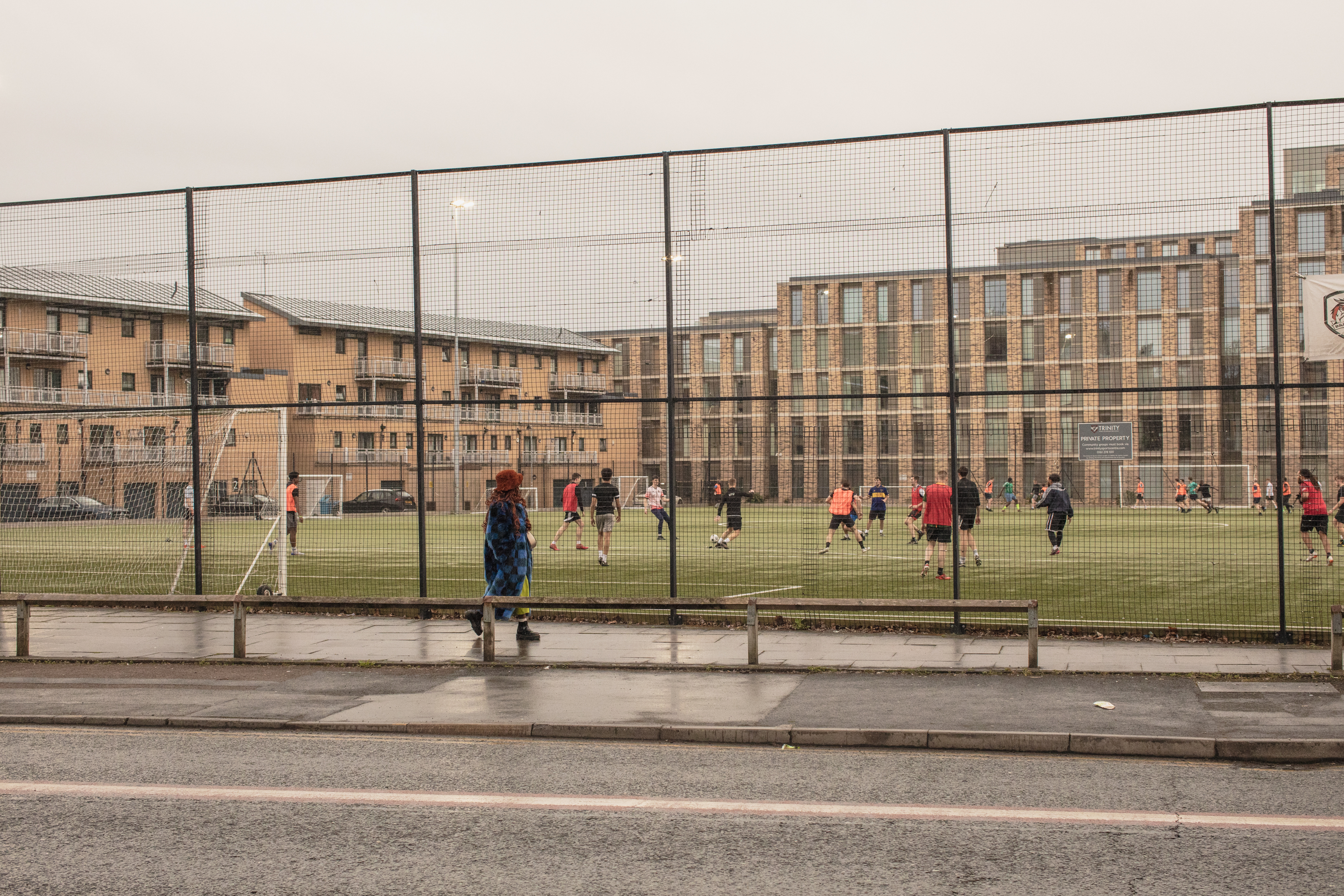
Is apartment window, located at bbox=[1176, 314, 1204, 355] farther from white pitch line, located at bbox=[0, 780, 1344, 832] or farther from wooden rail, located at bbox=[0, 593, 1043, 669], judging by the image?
white pitch line, located at bbox=[0, 780, 1344, 832]

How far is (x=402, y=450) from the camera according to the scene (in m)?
15.1

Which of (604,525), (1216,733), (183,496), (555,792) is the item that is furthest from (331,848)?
(604,525)

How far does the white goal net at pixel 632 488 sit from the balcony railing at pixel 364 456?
2869mm

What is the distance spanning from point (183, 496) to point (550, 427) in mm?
5174

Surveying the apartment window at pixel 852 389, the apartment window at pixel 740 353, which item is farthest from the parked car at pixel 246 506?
the apartment window at pixel 852 389

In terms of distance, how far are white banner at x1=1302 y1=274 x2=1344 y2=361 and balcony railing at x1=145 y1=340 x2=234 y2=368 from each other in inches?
482

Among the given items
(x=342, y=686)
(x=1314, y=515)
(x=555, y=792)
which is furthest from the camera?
(x=1314, y=515)

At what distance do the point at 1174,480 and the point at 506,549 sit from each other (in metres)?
10.2

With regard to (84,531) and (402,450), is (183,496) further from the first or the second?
(402,450)

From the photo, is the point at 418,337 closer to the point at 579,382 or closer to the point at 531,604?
the point at 579,382

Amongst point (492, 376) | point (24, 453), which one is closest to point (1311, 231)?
point (492, 376)

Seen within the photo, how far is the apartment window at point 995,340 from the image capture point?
49.9ft

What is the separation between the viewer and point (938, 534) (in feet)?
59.8

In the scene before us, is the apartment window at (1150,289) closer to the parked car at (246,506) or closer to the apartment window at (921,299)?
the apartment window at (921,299)
